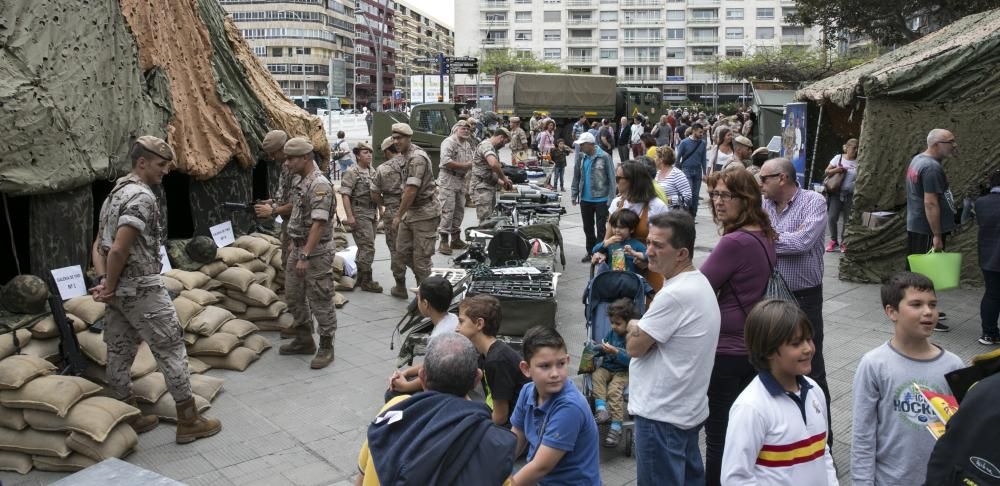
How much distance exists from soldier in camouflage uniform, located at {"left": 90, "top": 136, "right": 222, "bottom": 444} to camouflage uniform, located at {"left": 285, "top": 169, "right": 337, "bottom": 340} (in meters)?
1.51

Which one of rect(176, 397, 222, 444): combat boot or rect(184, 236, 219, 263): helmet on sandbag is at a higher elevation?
rect(184, 236, 219, 263): helmet on sandbag

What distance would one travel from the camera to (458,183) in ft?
35.2

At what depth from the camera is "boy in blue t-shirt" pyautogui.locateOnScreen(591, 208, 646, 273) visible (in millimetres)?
5562

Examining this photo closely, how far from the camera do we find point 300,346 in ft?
22.6

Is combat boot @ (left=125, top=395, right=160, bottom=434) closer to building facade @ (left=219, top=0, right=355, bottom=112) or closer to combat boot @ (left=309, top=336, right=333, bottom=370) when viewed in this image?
combat boot @ (left=309, top=336, right=333, bottom=370)

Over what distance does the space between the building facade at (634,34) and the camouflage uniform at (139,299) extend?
78162 millimetres

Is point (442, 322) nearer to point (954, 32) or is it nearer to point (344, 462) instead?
point (344, 462)


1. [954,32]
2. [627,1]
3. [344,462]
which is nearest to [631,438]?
[344,462]

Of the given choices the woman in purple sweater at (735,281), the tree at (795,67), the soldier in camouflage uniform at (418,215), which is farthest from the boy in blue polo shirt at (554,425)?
A: the tree at (795,67)

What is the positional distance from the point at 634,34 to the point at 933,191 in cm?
7943

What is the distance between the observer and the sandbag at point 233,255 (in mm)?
7734

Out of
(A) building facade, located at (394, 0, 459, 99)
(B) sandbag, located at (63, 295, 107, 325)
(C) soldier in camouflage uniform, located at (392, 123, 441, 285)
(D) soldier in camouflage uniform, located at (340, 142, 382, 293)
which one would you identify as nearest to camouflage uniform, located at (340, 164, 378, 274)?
(D) soldier in camouflage uniform, located at (340, 142, 382, 293)

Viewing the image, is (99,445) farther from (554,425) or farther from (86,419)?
(554,425)

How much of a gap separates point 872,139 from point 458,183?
5187mm
